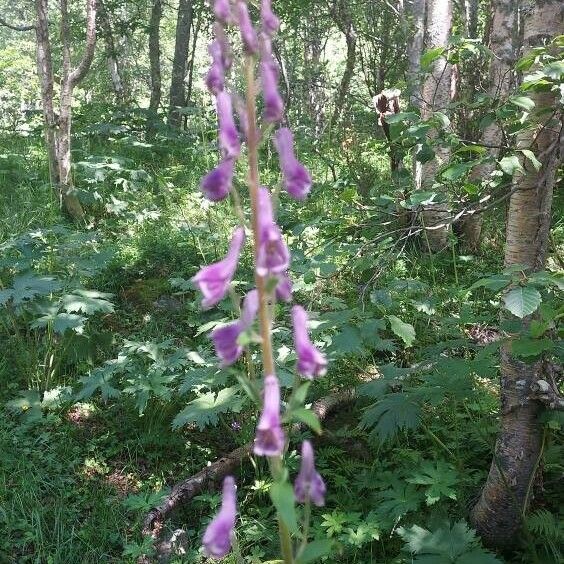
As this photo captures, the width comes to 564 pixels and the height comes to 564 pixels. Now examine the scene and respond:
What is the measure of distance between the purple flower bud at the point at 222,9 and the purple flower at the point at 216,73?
0.26 ft

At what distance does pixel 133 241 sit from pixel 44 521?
3448mm

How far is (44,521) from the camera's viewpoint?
286cm

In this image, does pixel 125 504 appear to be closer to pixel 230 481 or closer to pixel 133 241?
pixel 230 481

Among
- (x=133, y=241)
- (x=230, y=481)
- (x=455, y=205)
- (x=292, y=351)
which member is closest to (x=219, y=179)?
(x=230, y=481)

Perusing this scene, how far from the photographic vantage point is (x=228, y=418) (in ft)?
12.0

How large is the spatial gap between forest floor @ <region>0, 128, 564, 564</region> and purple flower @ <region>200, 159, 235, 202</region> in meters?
1.13

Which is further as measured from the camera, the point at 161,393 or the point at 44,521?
the point at 161,393

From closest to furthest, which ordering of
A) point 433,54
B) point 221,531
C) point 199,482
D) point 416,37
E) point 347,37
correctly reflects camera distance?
point 221,531 → point 433,54 → point 199,482 → point 416,37 → point 347,37

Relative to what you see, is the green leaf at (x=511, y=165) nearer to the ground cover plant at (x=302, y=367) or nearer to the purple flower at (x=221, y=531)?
the ground cover plant at (x=302, y=367)

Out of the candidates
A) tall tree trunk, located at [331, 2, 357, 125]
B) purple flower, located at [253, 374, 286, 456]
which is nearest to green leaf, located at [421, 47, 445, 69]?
purple flower, located at [253, 374, 286, 456]

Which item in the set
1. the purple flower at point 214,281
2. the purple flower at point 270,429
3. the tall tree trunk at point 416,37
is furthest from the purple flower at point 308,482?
the tall tree trunk at point 416,37

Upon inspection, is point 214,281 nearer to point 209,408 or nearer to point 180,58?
point 209,408

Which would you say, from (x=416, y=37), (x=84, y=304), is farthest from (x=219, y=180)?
(x=416, y=37)

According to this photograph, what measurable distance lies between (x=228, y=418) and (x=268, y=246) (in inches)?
106
